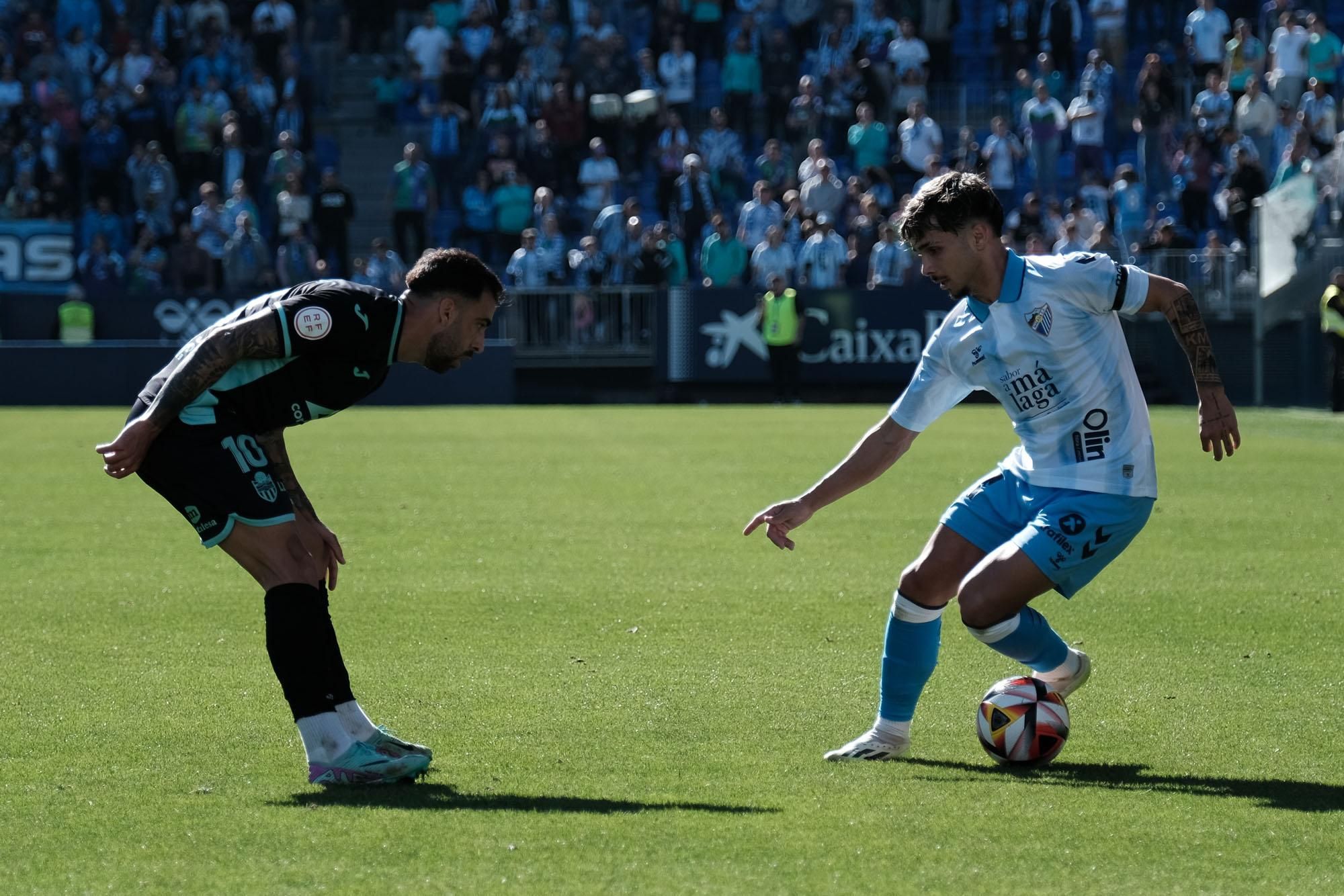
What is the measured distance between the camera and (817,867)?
14.5 ft

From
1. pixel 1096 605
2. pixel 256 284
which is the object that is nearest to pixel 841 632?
pixel 1096 605

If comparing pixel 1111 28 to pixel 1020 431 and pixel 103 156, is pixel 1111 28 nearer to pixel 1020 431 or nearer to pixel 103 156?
pixel 103 156

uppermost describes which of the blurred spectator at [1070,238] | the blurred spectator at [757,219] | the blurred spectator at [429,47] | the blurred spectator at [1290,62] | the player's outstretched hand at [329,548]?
the blurred spectator at [429,47]

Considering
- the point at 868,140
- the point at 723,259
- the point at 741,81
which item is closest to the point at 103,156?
the point at 723,259

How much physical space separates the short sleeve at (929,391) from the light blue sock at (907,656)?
60 centimetres

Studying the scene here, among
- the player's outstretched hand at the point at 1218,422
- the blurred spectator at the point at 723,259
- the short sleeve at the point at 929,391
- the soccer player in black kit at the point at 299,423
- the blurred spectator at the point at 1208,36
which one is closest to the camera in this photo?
the soccer player in black kit at the point at 299,423

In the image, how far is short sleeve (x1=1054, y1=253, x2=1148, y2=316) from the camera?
222 inches

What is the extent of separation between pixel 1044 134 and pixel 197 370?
25457 millimetres

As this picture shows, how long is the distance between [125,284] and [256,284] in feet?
8.28

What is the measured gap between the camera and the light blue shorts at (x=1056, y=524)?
18.5 feet

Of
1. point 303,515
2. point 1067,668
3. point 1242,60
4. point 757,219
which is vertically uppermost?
point 1242,60

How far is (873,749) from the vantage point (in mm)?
5738

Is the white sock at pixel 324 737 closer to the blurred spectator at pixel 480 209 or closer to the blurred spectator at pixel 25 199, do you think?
the blurred spectator at pixel 480 209

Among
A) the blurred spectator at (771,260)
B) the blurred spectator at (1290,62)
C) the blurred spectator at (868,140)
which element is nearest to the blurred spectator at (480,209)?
the blurred spectator at (771,260)
